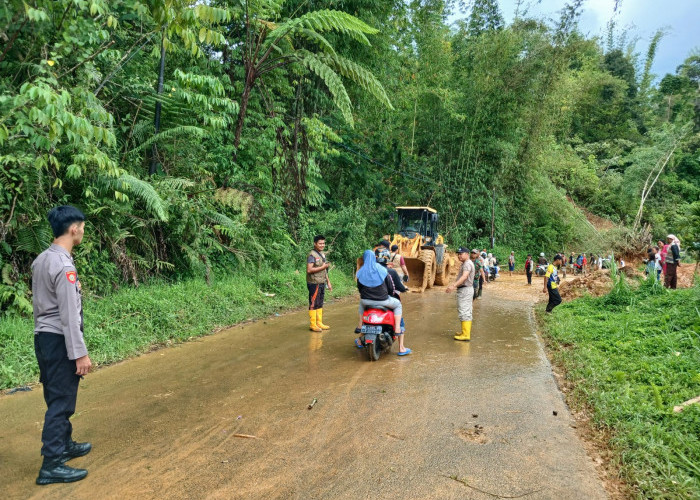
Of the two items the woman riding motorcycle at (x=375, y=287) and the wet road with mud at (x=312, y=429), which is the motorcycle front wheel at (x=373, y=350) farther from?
the woman riding motorcycle at (x=375, y=287)

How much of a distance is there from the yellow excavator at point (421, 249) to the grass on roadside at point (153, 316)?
16.4ft

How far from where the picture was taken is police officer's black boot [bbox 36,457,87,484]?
3025 mm

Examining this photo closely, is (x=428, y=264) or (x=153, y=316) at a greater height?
(x=428, y=264)

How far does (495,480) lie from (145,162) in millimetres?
8116

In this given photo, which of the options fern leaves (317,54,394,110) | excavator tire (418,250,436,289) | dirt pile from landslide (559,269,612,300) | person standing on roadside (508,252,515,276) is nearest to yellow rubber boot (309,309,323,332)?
fern leaves (317,54,394,110)

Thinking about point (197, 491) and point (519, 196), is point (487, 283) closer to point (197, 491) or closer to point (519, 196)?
point (519, 196)

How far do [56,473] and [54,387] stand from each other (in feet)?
1.86

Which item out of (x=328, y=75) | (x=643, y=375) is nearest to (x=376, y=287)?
(x=643, y=375)

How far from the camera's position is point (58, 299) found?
3066 millimetres

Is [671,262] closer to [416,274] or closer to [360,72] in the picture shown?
[416,274]

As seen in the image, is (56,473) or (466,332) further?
(466,332)

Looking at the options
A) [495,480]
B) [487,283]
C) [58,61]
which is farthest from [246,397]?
[487,283]

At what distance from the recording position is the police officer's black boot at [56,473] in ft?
9.93

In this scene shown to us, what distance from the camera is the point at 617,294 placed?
9328 mm
